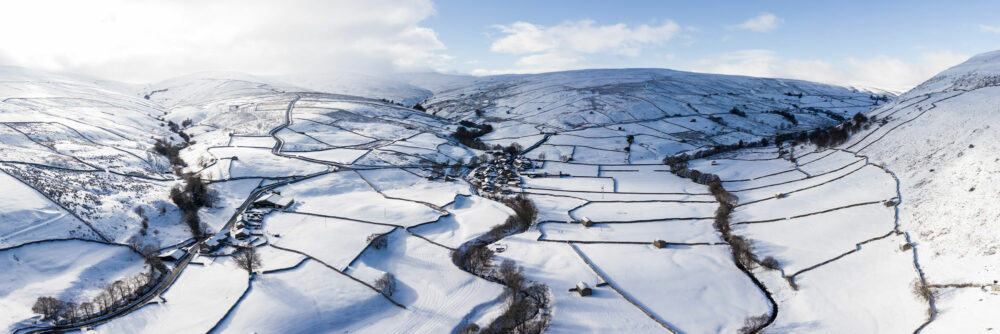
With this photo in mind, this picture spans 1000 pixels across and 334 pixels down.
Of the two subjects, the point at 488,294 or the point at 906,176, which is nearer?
the point at 488,294

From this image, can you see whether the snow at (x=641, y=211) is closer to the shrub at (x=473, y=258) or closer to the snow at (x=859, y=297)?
the shrub at (x=473, y=258)

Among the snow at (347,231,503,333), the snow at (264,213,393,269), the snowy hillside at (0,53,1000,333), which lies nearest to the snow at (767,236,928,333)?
the snowy hillside at (0,53,1000,333)

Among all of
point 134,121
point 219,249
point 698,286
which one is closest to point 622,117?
point 698,286

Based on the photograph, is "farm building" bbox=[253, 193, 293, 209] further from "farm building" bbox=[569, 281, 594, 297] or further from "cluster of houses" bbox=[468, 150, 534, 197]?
"farm building" bbox=[569, 281, 594, 297]

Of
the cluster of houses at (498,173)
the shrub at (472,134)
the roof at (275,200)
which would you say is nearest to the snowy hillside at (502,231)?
the roof at (275,200)

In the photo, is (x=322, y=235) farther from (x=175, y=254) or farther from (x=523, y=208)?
(x=523, y=208)

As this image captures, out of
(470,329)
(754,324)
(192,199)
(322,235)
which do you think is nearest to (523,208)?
(322,235)

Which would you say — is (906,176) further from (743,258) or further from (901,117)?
(901,117)
